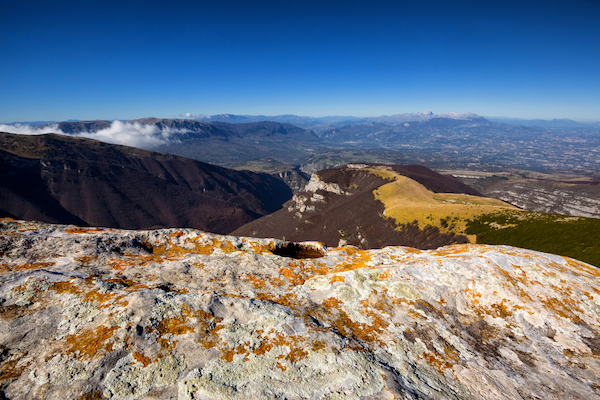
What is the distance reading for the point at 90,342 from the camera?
591cm

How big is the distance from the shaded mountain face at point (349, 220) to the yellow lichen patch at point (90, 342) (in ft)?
207

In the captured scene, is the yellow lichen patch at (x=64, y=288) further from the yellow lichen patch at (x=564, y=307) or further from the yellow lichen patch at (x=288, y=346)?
the yellow lichen patch at (x=564, y=307)

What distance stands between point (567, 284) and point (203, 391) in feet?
50.9

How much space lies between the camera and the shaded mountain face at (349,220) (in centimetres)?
6844

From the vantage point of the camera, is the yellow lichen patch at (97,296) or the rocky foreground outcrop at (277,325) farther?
the yellow lichen patch at (97,296)

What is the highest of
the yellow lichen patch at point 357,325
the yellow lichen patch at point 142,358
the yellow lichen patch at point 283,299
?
the yellow lichen patch at point 142,358

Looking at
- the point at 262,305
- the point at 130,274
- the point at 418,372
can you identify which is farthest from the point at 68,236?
the point at 418,372

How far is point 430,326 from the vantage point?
8.59m

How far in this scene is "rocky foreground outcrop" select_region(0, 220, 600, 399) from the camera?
18.2ft

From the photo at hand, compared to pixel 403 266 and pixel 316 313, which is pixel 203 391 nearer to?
pixel 316 313

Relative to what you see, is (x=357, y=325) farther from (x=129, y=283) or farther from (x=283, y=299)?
(x=129, y=283)

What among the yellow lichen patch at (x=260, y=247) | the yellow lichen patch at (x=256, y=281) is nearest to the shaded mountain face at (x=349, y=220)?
the yellow lichen patch at (x=260, y=247)

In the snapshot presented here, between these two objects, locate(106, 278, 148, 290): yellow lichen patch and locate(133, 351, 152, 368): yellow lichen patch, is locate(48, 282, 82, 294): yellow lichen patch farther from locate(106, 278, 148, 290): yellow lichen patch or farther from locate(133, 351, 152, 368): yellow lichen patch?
locate(133, 351, 152, 368): yellow lichen patch

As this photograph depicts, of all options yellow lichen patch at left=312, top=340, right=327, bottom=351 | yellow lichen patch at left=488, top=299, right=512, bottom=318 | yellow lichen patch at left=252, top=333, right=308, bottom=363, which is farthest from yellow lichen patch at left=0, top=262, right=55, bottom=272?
yellow lichen patch at left=488, top=299, right=512, bottom=318
